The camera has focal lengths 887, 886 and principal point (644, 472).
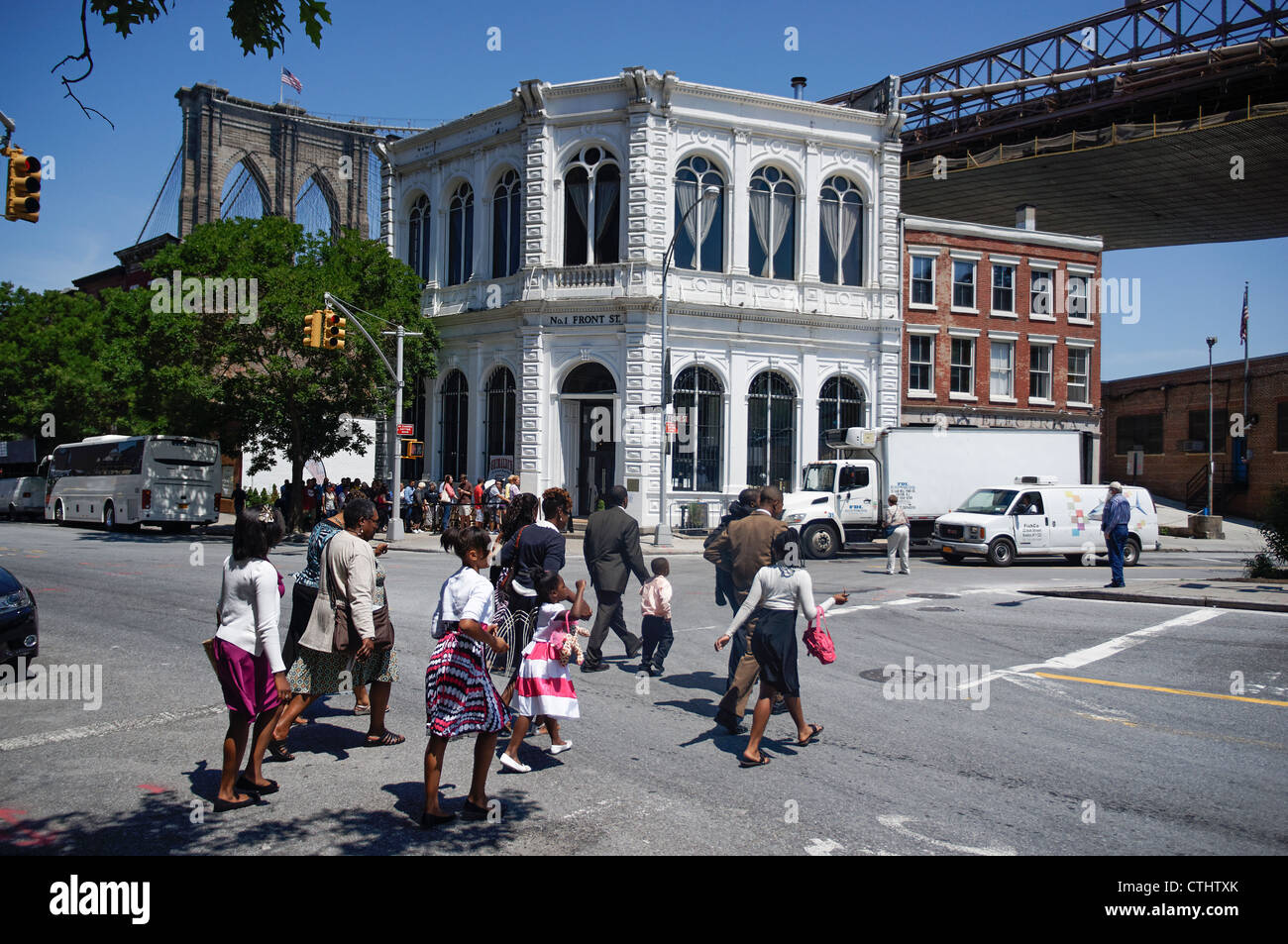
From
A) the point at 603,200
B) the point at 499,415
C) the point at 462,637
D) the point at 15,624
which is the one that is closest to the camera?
the point at 462,637

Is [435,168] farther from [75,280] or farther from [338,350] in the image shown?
[75,280]

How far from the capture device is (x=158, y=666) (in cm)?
942

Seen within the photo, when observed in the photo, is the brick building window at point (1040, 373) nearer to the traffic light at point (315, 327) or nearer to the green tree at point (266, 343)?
the green tree at point (266, 343)

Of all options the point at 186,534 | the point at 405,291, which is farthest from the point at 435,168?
the point at 186,534

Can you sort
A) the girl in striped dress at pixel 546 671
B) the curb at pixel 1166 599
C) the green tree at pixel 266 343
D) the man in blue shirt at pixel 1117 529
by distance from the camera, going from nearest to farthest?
the girl in striped dress at pixel 546 671
the curb at pixel 1166 599
the man in blue shirt at pixel 1117 529
the green tree at pixel 266 343

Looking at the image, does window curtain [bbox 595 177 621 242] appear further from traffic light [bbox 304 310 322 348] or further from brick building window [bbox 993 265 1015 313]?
brick building window [bbox 993 265 1015 313]

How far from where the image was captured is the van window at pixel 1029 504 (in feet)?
75.2

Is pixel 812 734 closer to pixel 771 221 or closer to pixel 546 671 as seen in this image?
pixel 546 671

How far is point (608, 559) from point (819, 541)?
1508 cm

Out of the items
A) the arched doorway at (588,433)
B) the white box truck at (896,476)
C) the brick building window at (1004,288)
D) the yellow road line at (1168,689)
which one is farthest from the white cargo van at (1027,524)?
the brick building window at (1004,288)

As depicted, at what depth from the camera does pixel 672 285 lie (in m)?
29.7

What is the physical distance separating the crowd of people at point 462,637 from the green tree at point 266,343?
65.6 feet

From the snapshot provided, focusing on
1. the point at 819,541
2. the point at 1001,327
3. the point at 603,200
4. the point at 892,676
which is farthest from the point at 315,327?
the point at 1001,327

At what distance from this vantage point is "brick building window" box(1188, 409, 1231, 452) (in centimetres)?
4203
